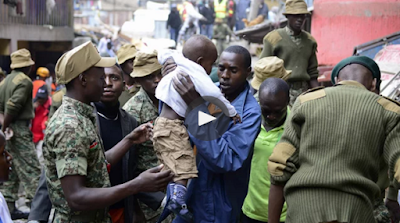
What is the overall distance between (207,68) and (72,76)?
0.90 metres

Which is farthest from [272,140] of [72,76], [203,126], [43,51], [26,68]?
[43,51]

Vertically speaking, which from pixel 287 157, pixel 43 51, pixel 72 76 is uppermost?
pixel 72 76

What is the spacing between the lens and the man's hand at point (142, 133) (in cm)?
363

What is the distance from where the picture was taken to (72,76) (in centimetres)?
312

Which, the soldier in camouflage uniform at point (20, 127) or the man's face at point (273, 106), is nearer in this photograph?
the man's face at point (273, 106)

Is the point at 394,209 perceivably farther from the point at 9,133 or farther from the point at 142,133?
the point at 9,133

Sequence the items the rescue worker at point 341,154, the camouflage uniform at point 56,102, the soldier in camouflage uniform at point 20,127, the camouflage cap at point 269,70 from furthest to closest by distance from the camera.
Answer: the camouflage uniform at point 56,102
the soldier in camouflage uniform at point 20,127
the camouflage cap at point 269,70
the rescue worker at point 341,154

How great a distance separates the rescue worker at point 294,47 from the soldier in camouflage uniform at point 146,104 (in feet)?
6.90

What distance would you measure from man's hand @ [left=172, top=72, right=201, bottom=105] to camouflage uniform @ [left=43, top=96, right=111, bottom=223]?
629 millimetres

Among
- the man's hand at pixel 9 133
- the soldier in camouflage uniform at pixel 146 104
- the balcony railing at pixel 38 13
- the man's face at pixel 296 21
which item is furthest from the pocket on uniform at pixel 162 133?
the balcony railing at pixel 38 13

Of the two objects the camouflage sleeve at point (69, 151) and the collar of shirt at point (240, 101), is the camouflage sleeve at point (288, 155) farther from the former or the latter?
the camouflage sleeve at point (69, 151)

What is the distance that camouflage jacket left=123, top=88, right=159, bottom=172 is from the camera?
4.36m

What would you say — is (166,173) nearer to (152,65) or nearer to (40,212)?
(40,212)

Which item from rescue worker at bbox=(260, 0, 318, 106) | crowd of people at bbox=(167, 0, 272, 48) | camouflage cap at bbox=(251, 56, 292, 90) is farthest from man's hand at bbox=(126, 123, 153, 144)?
crowd of people at bbox=(167, 0, 272, 48)
